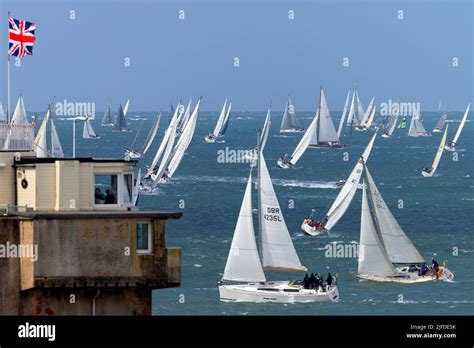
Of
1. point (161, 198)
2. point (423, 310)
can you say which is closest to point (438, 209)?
point (161, 198)

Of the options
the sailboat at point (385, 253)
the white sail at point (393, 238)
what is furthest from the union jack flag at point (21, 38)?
the white sail at point (393, 238)

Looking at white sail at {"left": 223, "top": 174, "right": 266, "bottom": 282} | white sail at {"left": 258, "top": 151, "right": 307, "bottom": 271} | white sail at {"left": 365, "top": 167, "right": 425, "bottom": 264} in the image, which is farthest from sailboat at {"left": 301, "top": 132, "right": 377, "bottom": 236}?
white sail at {"left": 223, "top": 174, "right": 266, "bottom": 282}

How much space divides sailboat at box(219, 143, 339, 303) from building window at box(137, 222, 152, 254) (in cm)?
6474

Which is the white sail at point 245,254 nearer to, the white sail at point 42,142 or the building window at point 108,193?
the white sail at point 42,142

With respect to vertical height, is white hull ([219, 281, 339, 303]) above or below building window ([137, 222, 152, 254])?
below

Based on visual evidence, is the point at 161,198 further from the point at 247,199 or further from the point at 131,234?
the point at 131,234

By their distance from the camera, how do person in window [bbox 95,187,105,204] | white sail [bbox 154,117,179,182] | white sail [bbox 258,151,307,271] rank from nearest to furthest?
person in window [bbox 95,187,105,204] < white sail [bbox 258,151,307,271] < white sail [bbox 154,117,179,182]

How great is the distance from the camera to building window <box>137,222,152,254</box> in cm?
2397

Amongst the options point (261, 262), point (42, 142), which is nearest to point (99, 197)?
point (261, 262)

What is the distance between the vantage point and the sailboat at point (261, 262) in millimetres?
90688

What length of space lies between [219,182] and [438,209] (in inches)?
1476

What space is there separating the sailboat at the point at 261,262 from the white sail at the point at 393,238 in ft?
30.4

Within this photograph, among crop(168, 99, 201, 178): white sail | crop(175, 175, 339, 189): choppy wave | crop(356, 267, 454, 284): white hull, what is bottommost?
crop(356, 267, 454, 284): white hull

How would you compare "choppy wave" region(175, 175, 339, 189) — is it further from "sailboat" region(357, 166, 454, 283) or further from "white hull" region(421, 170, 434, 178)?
"sailboat" region(357, 166, 454, 283)
